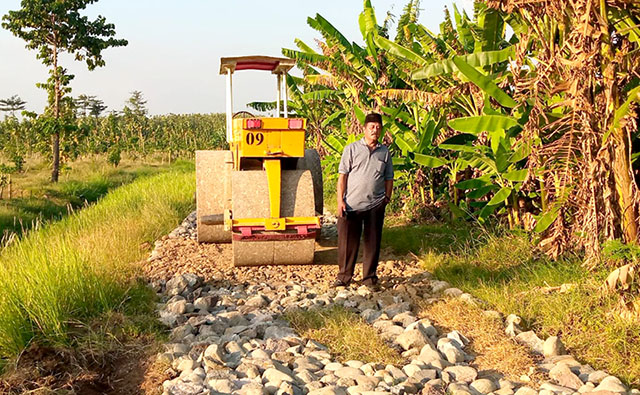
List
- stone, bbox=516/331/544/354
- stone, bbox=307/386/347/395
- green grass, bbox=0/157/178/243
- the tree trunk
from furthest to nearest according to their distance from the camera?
the tree trunk → green grass, bbox=0/157/178/243 → stone, bbox=516/331/544/354 → stone, bbox=307/386/347/395

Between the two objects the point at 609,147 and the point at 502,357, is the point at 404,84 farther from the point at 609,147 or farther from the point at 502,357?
the point at 502,357

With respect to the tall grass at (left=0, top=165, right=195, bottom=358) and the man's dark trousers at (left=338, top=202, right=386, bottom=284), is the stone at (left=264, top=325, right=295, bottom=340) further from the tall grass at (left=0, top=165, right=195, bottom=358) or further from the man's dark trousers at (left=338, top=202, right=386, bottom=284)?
the man's dark trousers at (left=338, top=202, right=386, bottom=284)

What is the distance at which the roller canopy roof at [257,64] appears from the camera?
307 inches

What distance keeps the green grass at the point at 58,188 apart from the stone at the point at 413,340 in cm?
713

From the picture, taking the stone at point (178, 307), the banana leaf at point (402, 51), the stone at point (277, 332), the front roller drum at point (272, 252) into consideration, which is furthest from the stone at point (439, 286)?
the banana leaf at point (402, 51)

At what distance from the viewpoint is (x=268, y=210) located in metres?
7.06

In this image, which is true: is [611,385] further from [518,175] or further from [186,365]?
[518,175]

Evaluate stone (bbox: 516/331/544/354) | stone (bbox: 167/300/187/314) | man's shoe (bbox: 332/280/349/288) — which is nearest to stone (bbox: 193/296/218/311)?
stone (bbox: 167/300/187/314)

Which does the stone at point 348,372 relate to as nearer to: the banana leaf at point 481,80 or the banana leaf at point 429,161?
the banana leaf at point 481,80

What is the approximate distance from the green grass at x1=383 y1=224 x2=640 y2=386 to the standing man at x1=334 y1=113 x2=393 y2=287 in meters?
0.94

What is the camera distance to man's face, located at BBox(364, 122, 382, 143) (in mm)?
6113

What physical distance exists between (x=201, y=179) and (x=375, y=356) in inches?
179

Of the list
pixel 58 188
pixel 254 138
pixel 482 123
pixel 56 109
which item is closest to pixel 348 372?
pixel 482 123

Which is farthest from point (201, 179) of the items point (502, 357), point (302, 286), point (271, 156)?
point (502, 357)
